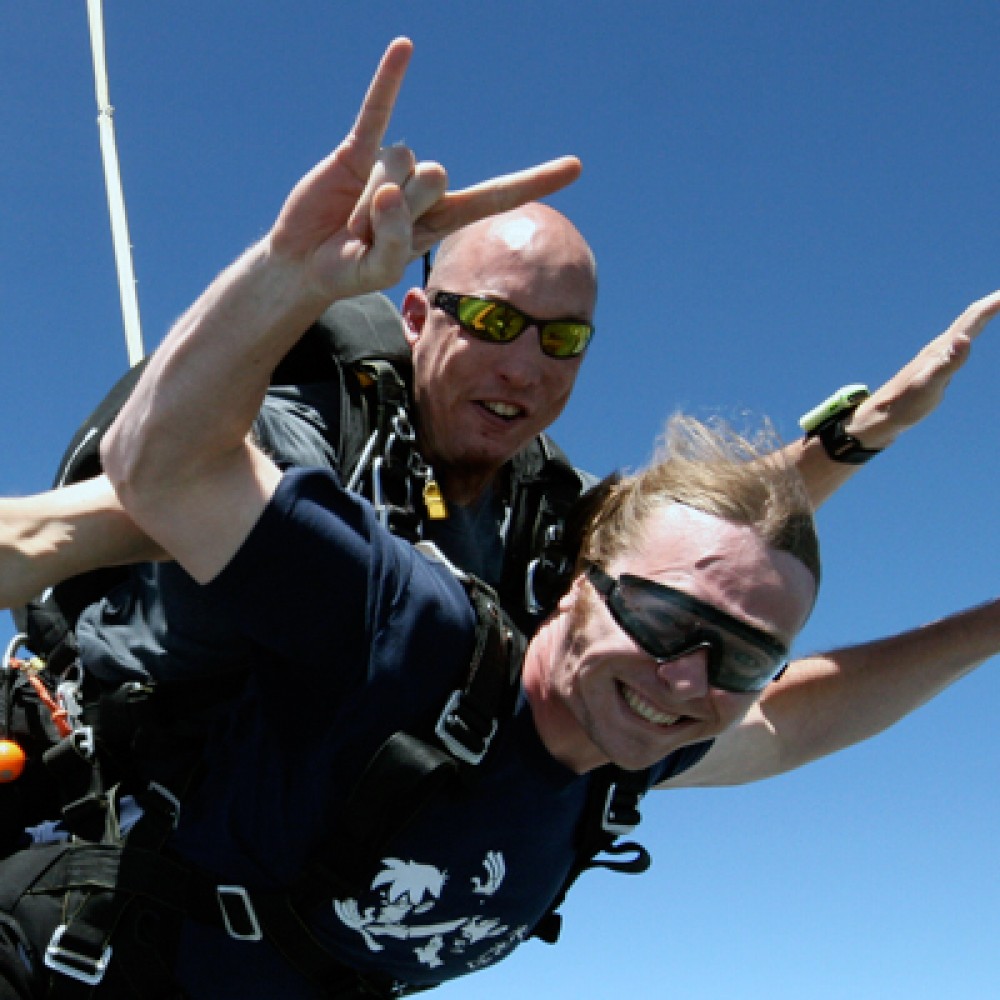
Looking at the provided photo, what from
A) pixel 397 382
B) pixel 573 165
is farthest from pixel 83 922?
pixel 573 165

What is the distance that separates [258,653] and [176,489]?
1.71ft

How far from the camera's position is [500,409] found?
12.6 ft

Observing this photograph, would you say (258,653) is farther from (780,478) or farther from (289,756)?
(780,478)

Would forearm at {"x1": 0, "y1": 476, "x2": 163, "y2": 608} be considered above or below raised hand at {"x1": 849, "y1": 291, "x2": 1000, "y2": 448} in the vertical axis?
below

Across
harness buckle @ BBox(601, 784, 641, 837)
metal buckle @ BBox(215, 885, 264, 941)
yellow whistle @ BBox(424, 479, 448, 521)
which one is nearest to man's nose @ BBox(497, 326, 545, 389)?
yellow whistle @ BBox(424, 479, 448, 521)

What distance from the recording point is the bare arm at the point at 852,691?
155 inches

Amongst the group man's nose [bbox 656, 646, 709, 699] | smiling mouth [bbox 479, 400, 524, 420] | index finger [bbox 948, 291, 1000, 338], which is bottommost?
man's nose [bbox 656, 646, 709, 699]

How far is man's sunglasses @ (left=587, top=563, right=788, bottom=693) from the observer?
3.03m

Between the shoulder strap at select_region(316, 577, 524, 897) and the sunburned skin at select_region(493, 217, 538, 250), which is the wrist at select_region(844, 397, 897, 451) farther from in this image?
the shoulder strap at select_region(316, 577, 524, 897)

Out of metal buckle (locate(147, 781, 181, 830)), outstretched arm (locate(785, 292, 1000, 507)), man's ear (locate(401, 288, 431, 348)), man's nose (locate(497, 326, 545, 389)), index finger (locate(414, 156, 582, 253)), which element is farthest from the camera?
outstretched arm (locate(785, 292, 1000, 507))

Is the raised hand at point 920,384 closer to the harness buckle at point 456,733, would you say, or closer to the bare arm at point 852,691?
the bare arm at point 852,691

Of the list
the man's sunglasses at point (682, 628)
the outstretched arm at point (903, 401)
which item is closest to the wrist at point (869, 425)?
the outstretched arm at point (903, 401)

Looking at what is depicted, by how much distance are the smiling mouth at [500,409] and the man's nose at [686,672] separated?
41.6 inches

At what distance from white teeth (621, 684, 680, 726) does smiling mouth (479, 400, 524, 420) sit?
1.05m
